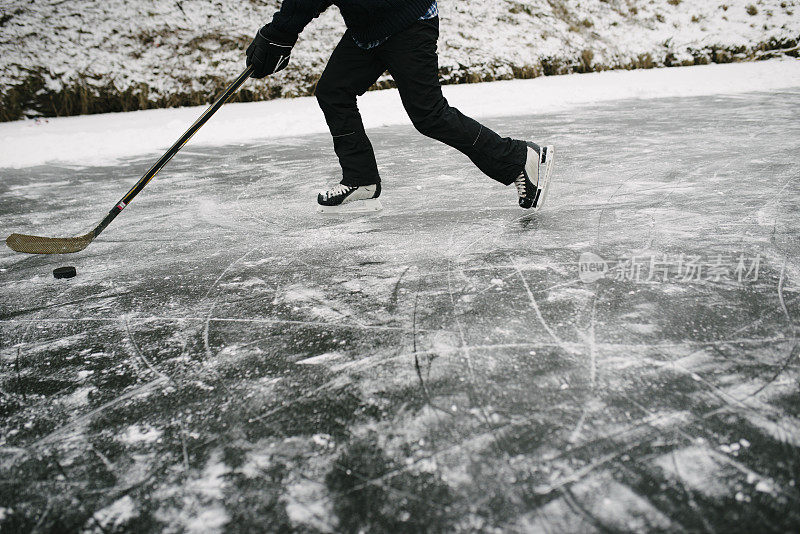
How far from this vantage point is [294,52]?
7.77 meters

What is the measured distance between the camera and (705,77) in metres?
7.25

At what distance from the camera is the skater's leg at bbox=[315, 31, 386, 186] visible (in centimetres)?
248

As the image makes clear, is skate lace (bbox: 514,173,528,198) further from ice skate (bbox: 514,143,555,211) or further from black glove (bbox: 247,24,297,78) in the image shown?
black glove (bbox: 247,24,297,78)

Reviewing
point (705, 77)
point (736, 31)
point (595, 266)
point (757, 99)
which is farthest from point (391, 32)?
point (736, 31)

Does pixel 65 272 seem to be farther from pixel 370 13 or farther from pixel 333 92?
pixel 370 13

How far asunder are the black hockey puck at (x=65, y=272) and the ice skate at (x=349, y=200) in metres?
1.16

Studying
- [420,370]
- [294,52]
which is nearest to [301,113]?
[294,52]

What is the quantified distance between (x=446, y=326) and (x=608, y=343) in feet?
1.42

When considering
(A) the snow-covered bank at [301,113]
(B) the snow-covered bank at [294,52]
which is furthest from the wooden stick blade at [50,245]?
(B) the snow-covered bank at [294,52]

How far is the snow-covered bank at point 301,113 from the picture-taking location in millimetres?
4941

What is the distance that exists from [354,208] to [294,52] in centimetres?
590

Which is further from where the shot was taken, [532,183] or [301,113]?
[301,113]

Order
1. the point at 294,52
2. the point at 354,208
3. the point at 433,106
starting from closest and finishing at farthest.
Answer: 1. the point at 433,106
2. the point at 354,208
3. the point at 294,52

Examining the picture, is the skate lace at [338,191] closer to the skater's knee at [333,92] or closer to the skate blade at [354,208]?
the skate blade at [354,208]
